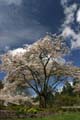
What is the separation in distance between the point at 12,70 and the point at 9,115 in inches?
822

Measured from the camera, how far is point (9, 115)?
24.5 m

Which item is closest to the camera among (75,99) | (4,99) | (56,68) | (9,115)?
(9,115)

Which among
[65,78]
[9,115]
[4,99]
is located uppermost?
[65,78]

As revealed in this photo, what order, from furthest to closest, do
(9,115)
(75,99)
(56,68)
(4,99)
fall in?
(75,99), (56,68), (4,99), (9,115)

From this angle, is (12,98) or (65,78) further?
(65,78)

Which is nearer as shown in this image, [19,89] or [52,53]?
[52,53]

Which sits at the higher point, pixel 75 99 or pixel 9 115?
pixel 75 99

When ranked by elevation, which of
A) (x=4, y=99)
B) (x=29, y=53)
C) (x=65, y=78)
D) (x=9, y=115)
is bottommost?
(x=9, y=115)

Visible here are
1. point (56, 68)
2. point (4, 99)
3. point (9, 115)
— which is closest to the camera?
point (9, 115)

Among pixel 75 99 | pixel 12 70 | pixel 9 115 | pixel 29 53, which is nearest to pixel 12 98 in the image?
pixel 12 70

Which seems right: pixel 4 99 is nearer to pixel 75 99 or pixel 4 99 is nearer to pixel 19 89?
pixel 19 89

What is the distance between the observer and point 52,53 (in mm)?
45500

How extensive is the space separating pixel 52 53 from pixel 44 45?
5.20ft

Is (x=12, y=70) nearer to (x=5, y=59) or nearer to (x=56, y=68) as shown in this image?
(x=5, y=59)
